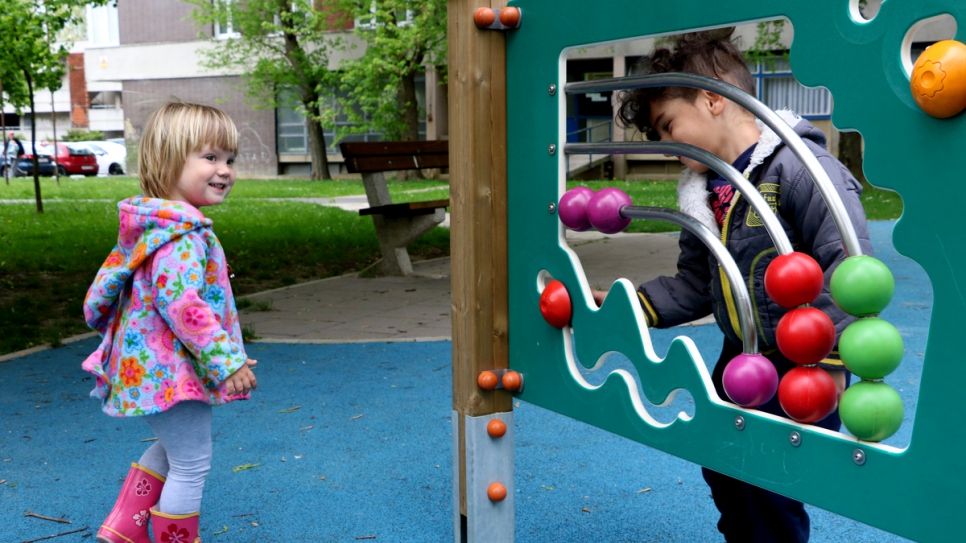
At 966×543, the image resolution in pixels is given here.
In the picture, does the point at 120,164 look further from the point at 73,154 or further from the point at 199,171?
the point at 199,171

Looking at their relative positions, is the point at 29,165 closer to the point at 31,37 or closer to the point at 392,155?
the point at 31,37

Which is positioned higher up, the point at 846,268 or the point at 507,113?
the point at 507,113

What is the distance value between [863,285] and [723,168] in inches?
13.8

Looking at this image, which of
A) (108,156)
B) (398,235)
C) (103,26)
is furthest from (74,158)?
(398,235)

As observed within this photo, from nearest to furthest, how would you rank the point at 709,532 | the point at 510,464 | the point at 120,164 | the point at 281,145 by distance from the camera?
the point at 510,464 → the point at 709,532 → the point at 281,145 → the point at 120,164

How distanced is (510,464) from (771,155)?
1.05 m

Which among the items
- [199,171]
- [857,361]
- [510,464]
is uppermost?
[199,171]

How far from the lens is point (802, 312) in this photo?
1.52 meters

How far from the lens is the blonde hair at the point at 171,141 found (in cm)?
235

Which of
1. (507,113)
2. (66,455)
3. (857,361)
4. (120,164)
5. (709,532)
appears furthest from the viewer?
(120,164)

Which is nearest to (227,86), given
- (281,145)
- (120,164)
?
(281,145)

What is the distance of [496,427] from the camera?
2381 mm

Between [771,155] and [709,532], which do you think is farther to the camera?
[709,532]

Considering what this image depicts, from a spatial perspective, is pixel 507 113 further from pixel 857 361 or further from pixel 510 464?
pixel 857 361
